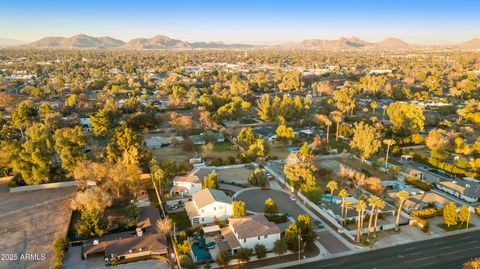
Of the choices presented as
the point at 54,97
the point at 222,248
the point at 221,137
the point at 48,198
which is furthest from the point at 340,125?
the point at 54,97

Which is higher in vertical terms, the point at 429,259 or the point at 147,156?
the point at 147,156

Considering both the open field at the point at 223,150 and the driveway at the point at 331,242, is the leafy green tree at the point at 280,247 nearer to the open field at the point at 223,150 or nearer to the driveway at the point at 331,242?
the driveway at the point at 331,242

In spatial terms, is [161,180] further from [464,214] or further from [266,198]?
[464,214]

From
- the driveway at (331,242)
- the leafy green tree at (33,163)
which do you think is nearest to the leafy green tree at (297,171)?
the driveway at (331,242)

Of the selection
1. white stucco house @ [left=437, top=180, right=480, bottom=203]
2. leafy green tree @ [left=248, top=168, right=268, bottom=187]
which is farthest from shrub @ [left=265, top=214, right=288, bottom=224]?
white stucco house @ [left=437, top=180, right=480, bottom=203]

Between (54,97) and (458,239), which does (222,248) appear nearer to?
(458,239)

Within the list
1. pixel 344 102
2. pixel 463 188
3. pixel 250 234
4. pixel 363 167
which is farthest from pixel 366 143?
pixel 344 102
